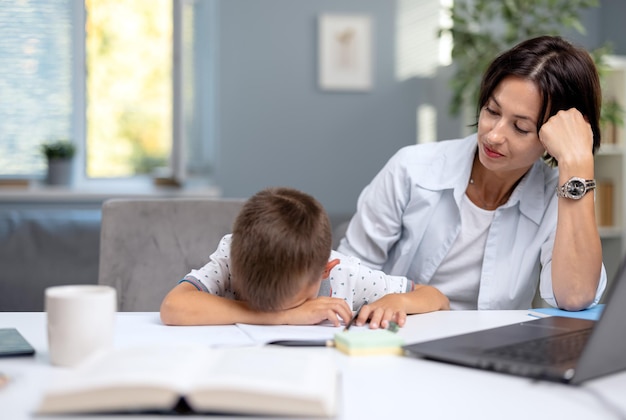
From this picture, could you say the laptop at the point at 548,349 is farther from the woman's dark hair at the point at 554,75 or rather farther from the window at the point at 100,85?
the window at the point at 100,85

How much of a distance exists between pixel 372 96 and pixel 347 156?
37cm

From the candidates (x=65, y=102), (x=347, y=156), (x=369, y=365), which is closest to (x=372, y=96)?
(x=347, y=156)

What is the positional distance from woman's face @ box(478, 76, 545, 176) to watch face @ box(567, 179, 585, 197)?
13cm

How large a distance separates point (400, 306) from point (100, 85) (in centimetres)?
359

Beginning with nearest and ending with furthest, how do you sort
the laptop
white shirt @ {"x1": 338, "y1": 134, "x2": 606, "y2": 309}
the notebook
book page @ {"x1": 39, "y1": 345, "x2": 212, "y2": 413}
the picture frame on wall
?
book page @ {"x1": 39, "y1": 345, "x2": 212, "y2": 413}
the laptop
the notebook
white shirt @ {"x1": 338, "y1": 134, "x2": 606, "y2": 309}
the picture frame on wall

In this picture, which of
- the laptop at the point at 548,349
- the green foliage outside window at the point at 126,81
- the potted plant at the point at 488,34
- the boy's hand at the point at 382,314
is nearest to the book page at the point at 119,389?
the laptop at the point at 548,349

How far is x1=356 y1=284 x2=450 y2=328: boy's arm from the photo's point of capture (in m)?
1.25

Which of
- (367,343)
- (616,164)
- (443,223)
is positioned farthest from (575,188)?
(616,164)

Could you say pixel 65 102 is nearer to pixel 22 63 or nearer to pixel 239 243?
pixel 22 63

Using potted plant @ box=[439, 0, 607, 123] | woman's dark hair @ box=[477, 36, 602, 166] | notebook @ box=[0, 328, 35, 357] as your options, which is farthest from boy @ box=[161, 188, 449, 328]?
potted plant @ box=[439, 0, 607, 123]

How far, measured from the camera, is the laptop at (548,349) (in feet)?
3.02

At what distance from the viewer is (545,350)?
40.6 inches

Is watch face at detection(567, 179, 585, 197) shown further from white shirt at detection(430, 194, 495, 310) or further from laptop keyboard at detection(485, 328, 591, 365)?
laptop keyboard at detection(485, 328, 591, 365)

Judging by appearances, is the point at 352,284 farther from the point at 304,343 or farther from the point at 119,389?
the point at 119,389
